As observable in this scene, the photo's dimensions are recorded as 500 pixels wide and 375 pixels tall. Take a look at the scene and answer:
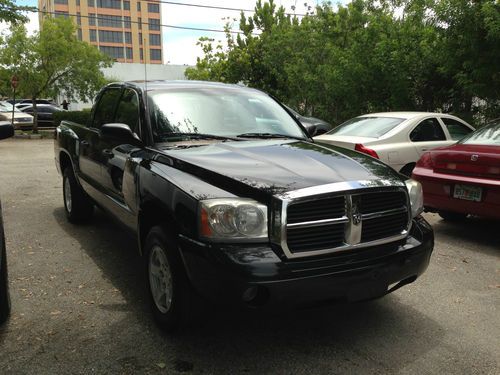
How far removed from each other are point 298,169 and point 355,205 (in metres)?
0.44

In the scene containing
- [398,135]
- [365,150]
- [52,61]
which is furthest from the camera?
[52,61]

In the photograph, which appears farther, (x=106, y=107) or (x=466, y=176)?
(x=466, y=176)

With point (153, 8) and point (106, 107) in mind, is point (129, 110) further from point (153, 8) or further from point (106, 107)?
point (153, 8)

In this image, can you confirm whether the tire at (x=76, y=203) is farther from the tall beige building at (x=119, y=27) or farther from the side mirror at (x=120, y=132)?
the tall beige building at (x=119, y=27)

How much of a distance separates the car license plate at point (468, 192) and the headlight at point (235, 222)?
3433 millimetres

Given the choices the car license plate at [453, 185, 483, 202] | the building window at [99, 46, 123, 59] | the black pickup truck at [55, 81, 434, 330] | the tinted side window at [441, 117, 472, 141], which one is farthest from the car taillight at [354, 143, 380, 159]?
the building window at [99, 46, 123, 59]

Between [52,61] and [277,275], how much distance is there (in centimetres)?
2317

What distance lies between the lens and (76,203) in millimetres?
6098

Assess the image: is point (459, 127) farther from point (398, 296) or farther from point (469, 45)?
point (398, 296)

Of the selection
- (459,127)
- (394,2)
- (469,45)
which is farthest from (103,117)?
(394,2)

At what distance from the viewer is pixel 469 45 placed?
9430 millimetres

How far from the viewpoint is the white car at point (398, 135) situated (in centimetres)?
757

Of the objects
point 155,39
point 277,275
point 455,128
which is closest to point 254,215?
point 277,275

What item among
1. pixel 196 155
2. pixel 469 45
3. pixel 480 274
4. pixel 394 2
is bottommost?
pixel 480 274
